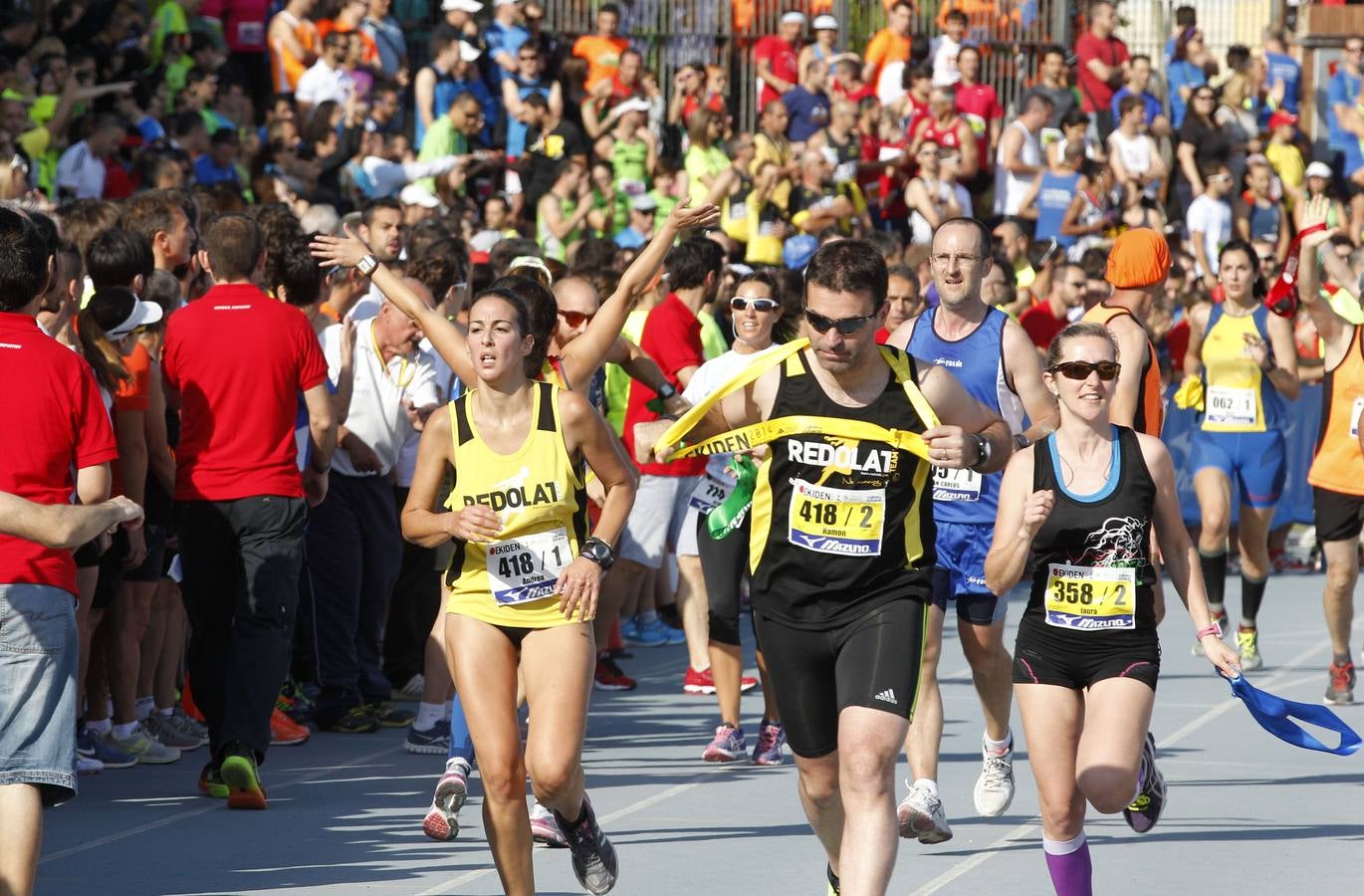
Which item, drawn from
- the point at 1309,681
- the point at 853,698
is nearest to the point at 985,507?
the point at 853,698

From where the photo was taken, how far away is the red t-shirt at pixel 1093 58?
22594 mm

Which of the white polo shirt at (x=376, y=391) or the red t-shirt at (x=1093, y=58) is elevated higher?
the red t-shirt at (x=1093, y=58)

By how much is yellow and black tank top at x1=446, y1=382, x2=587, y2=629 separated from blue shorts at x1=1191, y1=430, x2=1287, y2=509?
6.68m

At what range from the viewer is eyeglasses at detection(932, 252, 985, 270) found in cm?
729

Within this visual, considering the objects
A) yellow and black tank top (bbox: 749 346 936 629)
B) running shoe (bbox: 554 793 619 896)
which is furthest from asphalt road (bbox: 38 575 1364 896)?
yellow and black tank top (bbox: 749 346 936 629)

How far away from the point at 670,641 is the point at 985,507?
5335mm

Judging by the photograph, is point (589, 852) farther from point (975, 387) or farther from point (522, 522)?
Result: point (975, 387)

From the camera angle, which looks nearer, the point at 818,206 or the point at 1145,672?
the point at 1145,672

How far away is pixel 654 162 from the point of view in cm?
1773

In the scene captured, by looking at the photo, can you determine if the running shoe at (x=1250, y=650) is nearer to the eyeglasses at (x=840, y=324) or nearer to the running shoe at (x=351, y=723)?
the running shoe at (x=351, y=723)

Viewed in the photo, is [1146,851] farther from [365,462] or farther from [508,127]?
[508,127]

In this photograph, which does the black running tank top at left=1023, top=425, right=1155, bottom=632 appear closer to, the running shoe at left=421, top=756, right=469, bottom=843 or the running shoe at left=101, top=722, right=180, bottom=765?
the running shoe at left=421, top=756, right=469, bottom=843

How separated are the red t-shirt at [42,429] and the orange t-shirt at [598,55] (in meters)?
14.6

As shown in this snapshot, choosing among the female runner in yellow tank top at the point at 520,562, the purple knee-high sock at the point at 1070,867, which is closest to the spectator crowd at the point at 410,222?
the female runner in yellow tank top at the point at 520,562
